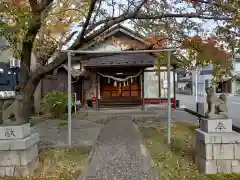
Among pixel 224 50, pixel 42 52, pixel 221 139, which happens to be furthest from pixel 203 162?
pixel 42 52

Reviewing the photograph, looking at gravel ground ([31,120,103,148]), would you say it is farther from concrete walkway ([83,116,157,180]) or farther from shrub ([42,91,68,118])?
shrub ([42,91,68,118])

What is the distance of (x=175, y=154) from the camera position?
836cm

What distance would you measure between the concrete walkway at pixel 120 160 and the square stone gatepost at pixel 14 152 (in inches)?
55.0

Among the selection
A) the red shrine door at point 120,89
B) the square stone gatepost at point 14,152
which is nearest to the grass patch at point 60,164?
the square stone gatepost at point 14,152

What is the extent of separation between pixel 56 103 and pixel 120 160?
398 inches

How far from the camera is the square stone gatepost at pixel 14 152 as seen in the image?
21.9 ft

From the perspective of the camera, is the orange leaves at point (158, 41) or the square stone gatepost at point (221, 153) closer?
the square stone gatepost at point (221, 153)

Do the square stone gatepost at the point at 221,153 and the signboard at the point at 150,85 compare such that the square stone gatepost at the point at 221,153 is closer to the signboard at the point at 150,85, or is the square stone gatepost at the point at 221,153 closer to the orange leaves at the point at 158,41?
the orange leaves at the point at 158,41

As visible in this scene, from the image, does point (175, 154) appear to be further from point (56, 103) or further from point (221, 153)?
point (56, 103)

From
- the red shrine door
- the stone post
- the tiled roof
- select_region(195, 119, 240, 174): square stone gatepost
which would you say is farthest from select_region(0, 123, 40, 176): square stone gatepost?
the red shrine door

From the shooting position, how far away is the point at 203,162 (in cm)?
691

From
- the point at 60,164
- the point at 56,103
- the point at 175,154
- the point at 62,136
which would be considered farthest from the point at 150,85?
the point at 60,164

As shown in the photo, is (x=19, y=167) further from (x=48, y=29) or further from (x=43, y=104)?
(x=43, y=104)

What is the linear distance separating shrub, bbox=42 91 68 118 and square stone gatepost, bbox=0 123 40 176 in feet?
33.3
